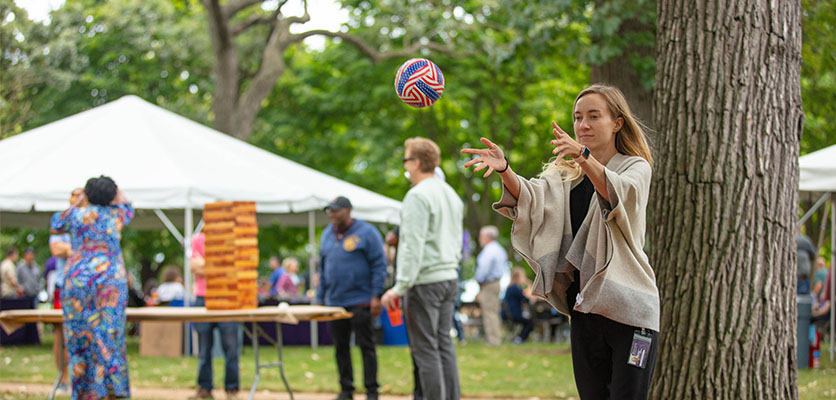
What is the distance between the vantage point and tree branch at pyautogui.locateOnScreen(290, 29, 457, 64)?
20.8 m

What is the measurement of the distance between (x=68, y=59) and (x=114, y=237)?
19.6m

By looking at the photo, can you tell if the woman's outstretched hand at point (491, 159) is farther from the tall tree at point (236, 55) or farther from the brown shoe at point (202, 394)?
the tall tree at point (236, 55)

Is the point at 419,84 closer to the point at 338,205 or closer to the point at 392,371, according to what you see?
the point at 338,205

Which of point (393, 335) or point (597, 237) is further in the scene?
point (393, 335)

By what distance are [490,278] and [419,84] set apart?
10901 mm

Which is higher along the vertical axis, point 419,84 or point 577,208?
point 419,84

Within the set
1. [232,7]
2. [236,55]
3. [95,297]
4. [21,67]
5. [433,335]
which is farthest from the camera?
[21,67]

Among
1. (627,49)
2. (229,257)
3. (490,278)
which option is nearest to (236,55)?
(490,278)

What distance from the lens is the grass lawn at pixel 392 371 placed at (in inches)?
377

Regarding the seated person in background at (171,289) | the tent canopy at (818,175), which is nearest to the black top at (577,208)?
the tent canopy at (818,175)

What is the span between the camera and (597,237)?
142 inches

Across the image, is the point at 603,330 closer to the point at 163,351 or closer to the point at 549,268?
the point at 549,268

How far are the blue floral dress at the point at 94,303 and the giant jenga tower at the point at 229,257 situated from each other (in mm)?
763

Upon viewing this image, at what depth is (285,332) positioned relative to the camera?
51.3ft
